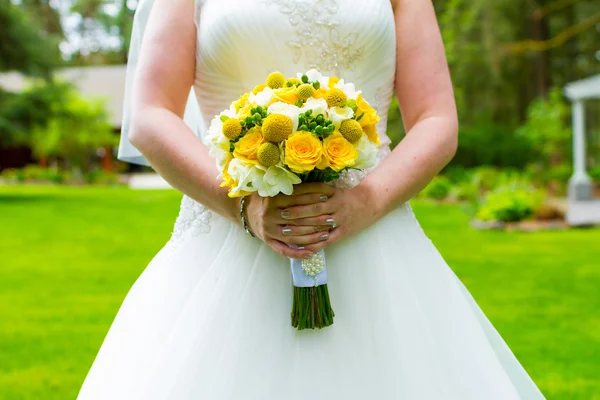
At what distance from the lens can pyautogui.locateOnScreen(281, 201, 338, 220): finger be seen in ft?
5.49

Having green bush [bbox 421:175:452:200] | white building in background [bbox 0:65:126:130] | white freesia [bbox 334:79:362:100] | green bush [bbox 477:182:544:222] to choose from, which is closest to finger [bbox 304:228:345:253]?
white freesia [bbox 334:79:362:100]

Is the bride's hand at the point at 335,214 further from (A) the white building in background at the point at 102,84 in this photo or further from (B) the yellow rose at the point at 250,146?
(A) the white building in background at the point at 102,84

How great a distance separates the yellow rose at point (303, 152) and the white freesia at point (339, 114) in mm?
74

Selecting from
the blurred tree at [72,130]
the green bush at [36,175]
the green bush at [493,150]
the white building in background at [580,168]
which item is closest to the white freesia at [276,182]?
the white building in background at [580,168]

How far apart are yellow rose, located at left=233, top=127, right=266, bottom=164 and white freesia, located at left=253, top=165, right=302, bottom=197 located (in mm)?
42

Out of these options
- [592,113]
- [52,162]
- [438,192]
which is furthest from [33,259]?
[592,113]

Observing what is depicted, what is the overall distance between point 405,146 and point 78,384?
3.84 meters

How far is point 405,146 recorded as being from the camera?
1947 millimetres

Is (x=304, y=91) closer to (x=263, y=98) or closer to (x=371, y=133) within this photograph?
(x=263, y=98)

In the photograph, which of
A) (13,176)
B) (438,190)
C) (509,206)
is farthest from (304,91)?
(13,176)

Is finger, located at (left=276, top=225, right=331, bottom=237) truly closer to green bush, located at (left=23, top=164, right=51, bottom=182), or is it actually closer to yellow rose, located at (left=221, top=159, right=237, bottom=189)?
yellow rose, located at (left=221, top=159, right=237, bottom=189)

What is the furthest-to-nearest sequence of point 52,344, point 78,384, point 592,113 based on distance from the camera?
point 592,113 < point 52,344 < point 78,384

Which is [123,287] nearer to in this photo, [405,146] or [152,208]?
[405,146]

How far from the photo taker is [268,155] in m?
1.58
